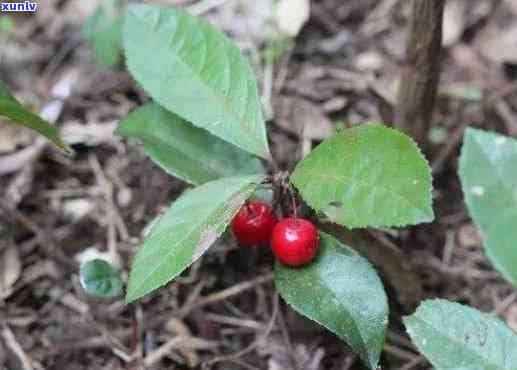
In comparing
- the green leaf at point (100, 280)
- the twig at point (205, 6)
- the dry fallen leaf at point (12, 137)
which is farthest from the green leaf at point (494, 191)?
the dry fallen leaf at point (12, 137)

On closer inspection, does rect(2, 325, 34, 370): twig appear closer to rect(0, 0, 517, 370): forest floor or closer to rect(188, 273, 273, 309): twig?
rect(0, 0, 517, 370): forest floor

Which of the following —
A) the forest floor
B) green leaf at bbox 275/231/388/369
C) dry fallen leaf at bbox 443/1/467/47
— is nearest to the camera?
green leaf at bbox 275/231/388/369

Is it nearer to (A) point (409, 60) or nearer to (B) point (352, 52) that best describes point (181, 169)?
(A) point (409, 60)

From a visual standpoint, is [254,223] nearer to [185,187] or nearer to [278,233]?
[278,233]

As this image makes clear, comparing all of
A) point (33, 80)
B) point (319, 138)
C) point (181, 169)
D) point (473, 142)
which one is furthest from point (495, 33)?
point (33, 80)

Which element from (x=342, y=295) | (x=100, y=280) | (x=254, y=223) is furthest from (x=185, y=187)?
(x=342, y=295)

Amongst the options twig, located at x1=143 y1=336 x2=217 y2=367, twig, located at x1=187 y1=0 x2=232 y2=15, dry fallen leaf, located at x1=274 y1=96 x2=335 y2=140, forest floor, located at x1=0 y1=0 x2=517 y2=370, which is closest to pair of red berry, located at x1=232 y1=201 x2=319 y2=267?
forest floor, located at x1=0 y1=0 x2=517 y2=370

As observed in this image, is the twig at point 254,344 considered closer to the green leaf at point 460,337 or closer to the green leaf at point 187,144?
the green leaf at point 187,144

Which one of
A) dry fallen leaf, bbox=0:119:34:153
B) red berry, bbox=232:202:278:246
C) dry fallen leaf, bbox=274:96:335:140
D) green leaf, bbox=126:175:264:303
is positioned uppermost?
green leaf, bbox=126:175:264:303
